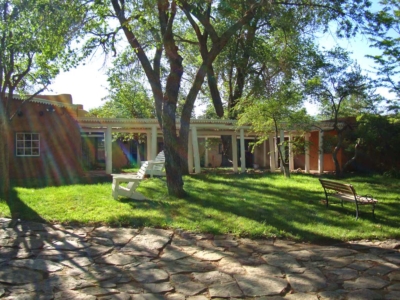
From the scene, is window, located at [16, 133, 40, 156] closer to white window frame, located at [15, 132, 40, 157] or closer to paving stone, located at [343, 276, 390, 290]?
white window frame, located at [15, 132, 40, 157]

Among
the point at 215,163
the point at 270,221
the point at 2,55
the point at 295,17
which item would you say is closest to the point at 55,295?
the point at 270,221

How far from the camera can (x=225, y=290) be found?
4.32 m

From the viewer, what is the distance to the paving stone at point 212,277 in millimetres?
4574

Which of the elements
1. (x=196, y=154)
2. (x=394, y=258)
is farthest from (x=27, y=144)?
(x=394, y=258)

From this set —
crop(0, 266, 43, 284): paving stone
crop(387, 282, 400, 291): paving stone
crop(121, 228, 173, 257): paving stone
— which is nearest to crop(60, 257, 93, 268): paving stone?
crop(0, 266, 43, 284): paving stone

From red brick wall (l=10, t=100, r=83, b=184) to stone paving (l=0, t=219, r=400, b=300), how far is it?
9192mm

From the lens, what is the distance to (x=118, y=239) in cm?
620

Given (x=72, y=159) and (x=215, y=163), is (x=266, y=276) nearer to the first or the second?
(x=72, y=159)

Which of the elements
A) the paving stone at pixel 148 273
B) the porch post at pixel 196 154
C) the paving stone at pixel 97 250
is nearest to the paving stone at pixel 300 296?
the paving stone at pixel 148 273

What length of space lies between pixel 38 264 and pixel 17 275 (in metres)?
0.40

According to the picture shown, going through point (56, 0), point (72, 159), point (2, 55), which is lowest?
A: point (72, 159)

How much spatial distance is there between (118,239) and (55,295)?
83.5 inches

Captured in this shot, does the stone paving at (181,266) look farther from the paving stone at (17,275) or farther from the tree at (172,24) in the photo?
the tree at (172,24)

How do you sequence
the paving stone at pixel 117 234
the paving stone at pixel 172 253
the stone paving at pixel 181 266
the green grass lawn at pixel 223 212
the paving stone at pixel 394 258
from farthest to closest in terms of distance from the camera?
the green grass lawn at pixel 223 212 < the paving stone at pixel 117 234 < the paving stone at pixel 172 253 < the paving stone at pixel 394 258 < the stone paving at pixel 181 266
